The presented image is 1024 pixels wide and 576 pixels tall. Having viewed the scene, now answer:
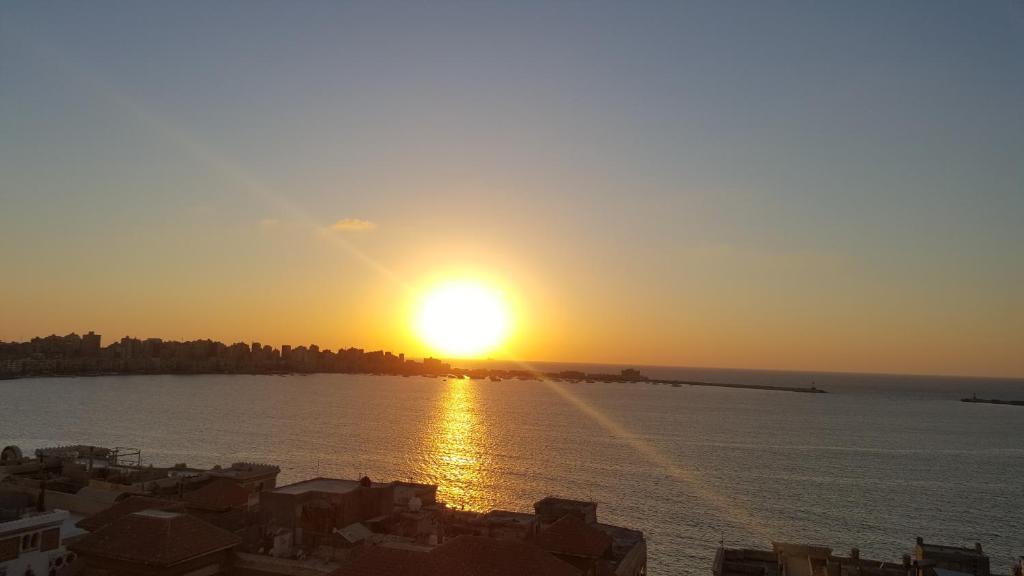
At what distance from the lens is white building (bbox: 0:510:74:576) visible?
946 inches

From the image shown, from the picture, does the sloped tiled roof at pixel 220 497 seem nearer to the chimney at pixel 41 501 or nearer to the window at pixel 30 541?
the chimney at pixel 41 501

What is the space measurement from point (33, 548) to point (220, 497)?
11.7 m

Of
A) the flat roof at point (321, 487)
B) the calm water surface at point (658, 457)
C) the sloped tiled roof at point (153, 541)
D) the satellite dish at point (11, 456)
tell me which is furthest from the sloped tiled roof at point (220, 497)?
the calm water surface at point (658, 457)

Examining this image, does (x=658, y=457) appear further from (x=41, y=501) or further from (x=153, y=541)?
(x=153, y=541)

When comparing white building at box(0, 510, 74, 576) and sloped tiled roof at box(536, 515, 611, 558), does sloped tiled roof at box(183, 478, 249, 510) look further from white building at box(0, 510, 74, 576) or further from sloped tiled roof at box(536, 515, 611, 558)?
sloped tiled roof at box(536, 515, 611, 558)

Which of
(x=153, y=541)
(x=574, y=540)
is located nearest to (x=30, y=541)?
(x=153, y=541)

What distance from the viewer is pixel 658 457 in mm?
105250

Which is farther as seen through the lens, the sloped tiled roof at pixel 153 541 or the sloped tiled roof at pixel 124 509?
the sloped tiled roof at pixel 124 509

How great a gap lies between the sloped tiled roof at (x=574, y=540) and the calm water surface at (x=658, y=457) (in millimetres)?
22951

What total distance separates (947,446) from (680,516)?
3458 inches

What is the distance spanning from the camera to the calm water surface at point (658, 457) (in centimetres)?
6512

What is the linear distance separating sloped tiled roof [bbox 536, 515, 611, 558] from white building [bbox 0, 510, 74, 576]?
18157mm

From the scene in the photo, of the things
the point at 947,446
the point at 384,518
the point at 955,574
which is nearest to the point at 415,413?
the point at 947,446

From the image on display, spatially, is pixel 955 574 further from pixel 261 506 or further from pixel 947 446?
pixel 947 446
